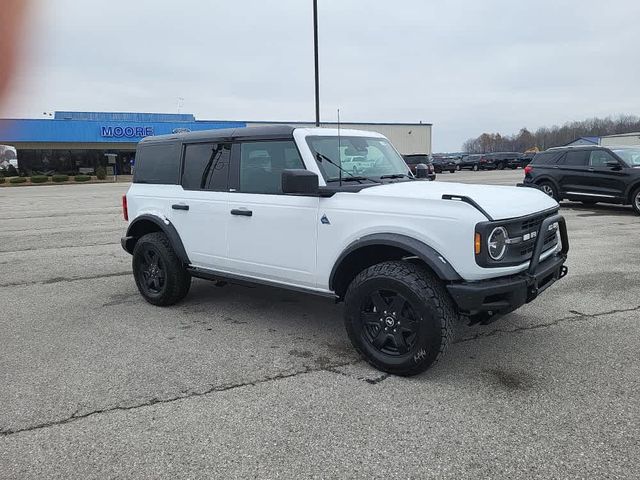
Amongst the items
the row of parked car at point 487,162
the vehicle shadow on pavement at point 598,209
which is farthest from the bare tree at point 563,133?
the vehicle shadow on pavement at point 598,209

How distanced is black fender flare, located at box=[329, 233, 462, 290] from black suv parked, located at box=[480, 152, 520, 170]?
49.6m

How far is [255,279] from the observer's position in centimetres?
493

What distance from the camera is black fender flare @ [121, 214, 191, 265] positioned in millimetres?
5547

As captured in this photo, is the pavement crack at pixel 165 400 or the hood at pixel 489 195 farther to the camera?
the hood at pixel 489 195

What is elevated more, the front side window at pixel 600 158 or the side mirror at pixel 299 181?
the front side window at pixel 600 158

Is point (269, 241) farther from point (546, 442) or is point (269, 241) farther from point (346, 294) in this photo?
point (546, 442)

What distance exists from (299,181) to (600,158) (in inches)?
485

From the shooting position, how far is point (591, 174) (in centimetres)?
1374

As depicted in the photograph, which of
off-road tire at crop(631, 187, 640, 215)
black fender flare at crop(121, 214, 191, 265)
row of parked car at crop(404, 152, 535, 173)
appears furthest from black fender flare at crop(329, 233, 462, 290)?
row of parked car at crop(404, 152, 535, 173)

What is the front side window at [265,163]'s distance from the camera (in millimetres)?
4676

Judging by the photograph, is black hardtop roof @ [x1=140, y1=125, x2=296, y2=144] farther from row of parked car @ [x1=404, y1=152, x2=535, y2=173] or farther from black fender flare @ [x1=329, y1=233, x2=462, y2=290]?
row of parked car @ [x1=404, y1=152, x2=535, y2=173]

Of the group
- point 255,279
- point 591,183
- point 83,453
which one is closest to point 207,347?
point 255,279

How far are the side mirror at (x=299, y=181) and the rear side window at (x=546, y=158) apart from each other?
12.8m

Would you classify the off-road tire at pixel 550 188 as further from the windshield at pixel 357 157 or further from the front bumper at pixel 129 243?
the front bumper at pixel 129 243
